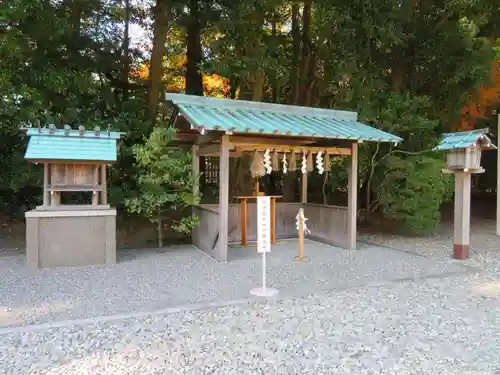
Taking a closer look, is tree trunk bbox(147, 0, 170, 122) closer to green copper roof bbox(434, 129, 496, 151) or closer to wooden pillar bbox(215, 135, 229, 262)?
wooden pillar bbox(215, 135, 229, 262)

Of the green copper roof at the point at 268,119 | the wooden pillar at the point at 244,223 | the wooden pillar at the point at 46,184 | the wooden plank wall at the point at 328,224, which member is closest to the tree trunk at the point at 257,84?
the green copper roof at the point at 268,119

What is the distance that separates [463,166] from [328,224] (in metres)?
2.92

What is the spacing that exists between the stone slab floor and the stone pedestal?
0.28 meters

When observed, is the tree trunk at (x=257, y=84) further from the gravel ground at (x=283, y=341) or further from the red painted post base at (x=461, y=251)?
the gravel ground at (x=283, y=341)

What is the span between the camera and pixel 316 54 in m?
12.4

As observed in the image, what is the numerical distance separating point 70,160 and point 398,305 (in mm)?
5047

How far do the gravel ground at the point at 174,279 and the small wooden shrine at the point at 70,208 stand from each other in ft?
0.94

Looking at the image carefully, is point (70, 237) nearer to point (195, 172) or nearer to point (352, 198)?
point (195, 172)

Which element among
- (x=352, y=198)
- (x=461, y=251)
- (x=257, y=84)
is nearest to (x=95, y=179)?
(x=352, y=198)

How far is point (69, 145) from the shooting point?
591 cm

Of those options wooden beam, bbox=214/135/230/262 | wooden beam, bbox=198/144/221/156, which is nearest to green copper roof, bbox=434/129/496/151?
wooden beam, bbox=214/135/230/262

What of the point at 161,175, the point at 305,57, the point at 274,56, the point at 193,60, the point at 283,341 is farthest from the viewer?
the point at 305,57

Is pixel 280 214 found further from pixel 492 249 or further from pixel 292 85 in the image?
pixel 292 85

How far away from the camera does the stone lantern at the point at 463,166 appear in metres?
6.50
